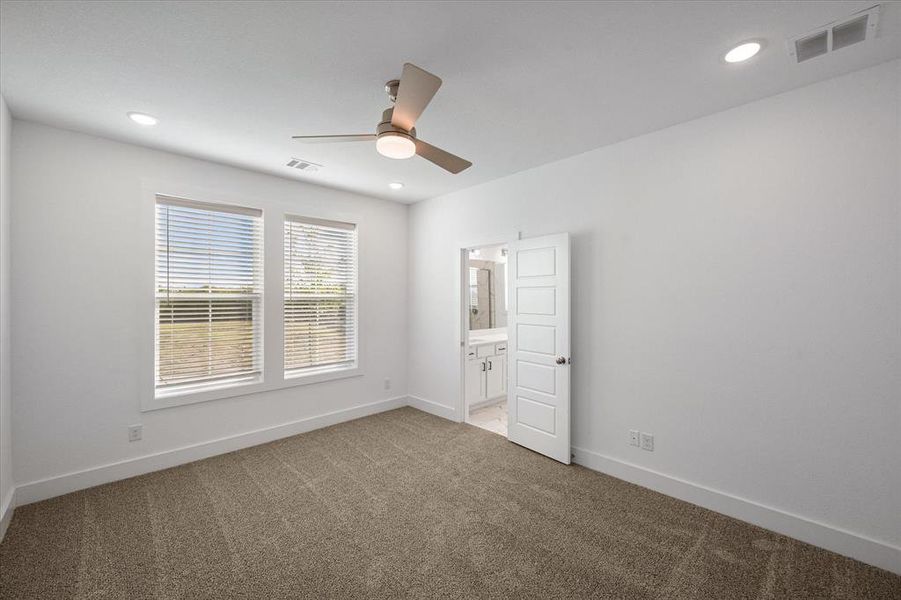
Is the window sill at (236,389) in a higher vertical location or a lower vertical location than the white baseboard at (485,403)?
higher

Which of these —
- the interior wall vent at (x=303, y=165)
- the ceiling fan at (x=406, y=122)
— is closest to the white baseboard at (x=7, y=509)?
the ceiling fan at (x=406, y=122)

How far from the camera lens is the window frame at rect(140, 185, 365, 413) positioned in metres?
3.22

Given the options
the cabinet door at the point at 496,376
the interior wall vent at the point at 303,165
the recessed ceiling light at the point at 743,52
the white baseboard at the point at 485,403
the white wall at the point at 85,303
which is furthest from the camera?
the cabinet door at the point at 496,376

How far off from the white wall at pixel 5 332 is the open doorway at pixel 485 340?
3.68 m

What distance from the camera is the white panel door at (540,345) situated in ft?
11.1

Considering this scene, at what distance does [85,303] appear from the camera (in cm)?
298

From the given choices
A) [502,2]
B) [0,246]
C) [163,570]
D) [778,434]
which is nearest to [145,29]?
[502,2]

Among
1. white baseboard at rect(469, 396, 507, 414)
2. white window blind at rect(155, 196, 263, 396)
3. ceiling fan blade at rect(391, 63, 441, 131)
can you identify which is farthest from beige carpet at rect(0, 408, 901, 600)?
ceiling fan blade at rect(391, 63, 441, 131)

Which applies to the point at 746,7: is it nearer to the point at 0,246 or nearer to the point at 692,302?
the point at 692,302

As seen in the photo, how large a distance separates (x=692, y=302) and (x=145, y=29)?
3.59m

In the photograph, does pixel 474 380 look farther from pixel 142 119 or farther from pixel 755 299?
pixel 142 119

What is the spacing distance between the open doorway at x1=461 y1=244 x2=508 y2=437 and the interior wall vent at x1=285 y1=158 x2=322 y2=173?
1825 mm

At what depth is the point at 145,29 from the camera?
1.80m

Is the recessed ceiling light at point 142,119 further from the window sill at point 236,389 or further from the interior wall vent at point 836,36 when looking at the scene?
the interior wall vent at point 836,36
